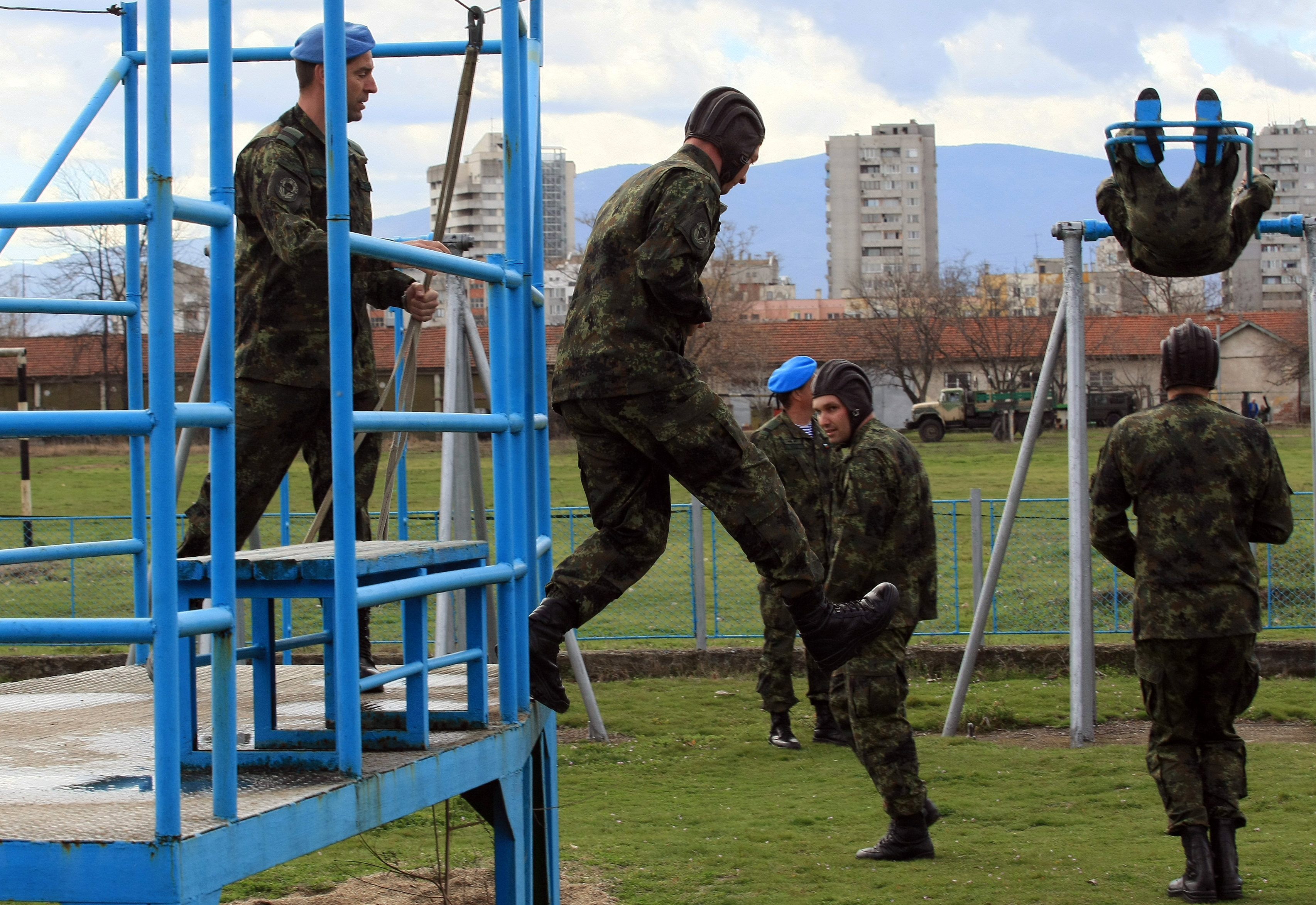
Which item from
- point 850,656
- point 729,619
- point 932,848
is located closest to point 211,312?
point 850,656

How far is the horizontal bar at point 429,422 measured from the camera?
10.1ft

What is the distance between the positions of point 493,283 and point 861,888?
297 centimetres

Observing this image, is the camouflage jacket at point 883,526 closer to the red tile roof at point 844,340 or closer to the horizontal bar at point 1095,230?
Result: the horizontal bar at point 1095,230

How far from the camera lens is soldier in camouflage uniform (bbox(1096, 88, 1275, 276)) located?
5.42m

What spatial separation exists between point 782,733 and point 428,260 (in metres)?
5.77

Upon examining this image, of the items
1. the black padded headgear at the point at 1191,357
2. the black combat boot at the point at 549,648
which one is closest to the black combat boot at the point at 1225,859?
the black padded headgear at the point at 1191,357

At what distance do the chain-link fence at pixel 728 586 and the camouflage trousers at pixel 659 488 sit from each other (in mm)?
6733

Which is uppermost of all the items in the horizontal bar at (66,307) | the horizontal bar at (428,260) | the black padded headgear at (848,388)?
the horizontal bar at (66,307)

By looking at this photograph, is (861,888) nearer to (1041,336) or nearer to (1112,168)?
(1112,168)

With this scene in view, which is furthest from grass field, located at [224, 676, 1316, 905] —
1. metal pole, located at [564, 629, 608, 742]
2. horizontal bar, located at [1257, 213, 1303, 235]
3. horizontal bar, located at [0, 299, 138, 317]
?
horizontal bar, located at [1257, 213, 1303, 235]

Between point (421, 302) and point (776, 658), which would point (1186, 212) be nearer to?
point (421, 302)

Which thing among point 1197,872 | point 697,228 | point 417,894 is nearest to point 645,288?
point 697,228

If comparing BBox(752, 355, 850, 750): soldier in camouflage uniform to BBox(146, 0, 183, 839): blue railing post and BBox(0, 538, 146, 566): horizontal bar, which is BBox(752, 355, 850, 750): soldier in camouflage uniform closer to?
BBox(0, 538, 146, 566): horizontal bar

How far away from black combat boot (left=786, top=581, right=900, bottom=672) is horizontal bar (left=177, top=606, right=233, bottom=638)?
7.08ft
